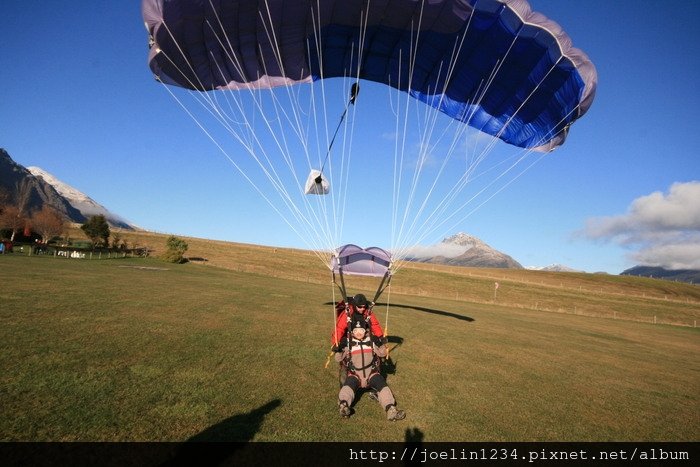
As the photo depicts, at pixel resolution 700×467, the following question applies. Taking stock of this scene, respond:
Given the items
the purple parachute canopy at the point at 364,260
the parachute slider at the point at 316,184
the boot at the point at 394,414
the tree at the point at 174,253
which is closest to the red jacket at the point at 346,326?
the boot at the point at 394,414

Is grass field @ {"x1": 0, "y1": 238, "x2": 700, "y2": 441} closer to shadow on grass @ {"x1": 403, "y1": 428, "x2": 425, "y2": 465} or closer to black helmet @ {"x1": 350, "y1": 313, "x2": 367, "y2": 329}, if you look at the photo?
shadow on grass @ {"x1": 403, "y1": 428, "x2": 425, "y2": 465}

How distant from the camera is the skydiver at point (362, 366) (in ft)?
19.9

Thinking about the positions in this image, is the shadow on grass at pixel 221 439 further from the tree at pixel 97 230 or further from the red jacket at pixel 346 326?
the tree at pixel 97 230

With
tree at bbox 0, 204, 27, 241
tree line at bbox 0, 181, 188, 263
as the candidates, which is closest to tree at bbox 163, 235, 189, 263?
tree line at bbox 0, 181, 188, 263

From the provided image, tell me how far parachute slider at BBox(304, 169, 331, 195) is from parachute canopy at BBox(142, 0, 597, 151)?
2645mm

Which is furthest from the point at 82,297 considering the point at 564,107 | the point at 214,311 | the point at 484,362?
the point at 564,107

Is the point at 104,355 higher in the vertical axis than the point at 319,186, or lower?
lower

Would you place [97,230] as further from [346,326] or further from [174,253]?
[346,326]

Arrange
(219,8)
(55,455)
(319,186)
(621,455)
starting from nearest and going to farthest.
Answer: (55,455) → (621,455) → (219,8) → (319,186)

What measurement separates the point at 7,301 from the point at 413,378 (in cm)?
1191

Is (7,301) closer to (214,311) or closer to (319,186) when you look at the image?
(214,311)

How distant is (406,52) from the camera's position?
Answer: 444 inches

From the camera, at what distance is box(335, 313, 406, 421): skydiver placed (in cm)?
606

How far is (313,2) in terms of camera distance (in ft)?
31.4
